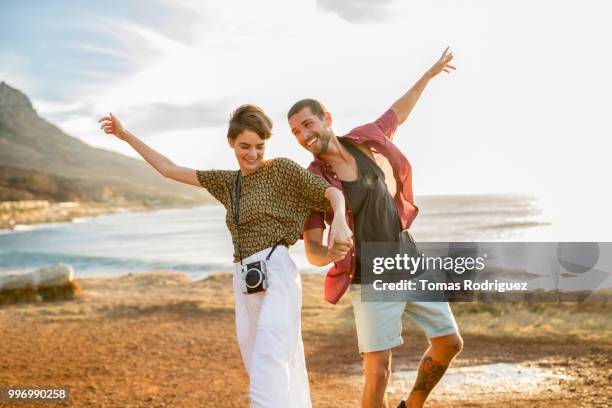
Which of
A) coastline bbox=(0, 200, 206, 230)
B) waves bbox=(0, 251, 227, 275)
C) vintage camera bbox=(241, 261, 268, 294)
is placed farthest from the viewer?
coastline bbox=(0, 200, 206, 230)

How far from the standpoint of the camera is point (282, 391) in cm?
311

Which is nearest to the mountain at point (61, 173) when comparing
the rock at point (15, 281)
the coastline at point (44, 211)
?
the coastline at point (44, 211)

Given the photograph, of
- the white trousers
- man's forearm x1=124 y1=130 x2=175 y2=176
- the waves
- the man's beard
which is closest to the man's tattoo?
the white trousers

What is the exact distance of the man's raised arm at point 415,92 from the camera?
14.4 feet

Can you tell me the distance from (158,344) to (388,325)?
5581 millimetres

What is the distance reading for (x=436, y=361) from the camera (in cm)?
385

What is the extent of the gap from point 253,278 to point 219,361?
4.58m

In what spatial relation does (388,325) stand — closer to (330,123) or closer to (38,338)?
(330,123)

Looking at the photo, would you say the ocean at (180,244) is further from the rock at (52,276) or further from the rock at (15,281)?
the rock at (15,281)

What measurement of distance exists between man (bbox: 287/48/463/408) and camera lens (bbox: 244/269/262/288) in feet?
1.37

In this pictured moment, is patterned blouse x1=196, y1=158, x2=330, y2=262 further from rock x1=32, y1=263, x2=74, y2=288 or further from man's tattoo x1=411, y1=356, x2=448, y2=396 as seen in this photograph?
rock x1=32, y1=263, x2=74, y2=288

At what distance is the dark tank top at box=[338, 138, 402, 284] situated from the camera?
3660 mm

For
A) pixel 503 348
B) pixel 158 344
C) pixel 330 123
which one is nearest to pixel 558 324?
pixel 503 348

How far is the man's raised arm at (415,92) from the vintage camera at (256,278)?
1.70m
